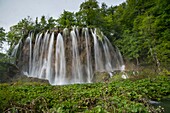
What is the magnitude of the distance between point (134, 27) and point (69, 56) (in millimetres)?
7166

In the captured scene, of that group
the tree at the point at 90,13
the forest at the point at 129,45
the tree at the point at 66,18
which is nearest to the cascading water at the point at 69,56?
the forest at the point at 129,45

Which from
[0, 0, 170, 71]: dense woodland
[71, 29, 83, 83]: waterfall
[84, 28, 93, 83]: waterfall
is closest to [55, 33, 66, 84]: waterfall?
[71, 29, 83, 83]: waterfall

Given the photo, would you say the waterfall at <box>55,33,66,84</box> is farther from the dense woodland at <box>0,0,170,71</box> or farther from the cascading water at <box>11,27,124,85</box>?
the dense woodland at <box>0,0,170,71</box>

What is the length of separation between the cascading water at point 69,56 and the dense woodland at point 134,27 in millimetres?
1899

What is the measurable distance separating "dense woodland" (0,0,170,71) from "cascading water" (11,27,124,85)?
190cm

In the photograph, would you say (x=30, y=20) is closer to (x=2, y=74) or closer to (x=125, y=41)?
(x=2, y=74)

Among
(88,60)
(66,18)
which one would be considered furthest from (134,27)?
(66,18)

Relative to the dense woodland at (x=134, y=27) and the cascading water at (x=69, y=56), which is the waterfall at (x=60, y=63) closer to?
the cascading water at (x=69, y=56)

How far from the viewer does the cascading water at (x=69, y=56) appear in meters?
17.4

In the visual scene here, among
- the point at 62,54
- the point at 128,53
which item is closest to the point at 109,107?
the point at 62,54

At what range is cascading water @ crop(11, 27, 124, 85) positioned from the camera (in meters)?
17.4

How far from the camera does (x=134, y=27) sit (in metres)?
18.5

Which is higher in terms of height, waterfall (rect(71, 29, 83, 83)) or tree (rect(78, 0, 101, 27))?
tree (rect(78, 0, 101, 27))

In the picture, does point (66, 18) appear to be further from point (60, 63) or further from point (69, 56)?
point (60, 63)
